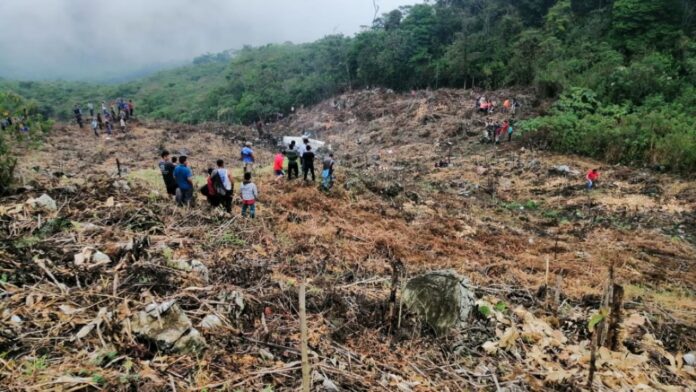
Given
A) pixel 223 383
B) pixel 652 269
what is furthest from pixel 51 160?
pixel 652 269

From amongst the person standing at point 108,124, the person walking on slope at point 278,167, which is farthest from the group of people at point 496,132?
the person standing at point 108,124

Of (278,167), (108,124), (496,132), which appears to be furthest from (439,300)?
(108,124)

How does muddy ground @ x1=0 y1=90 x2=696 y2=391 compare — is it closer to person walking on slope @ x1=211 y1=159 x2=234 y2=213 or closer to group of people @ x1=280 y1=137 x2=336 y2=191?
group of people @ x1=280 y1=137 x2=336 y2=191

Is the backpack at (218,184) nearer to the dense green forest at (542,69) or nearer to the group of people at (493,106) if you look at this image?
the dense green forest at (542,69)

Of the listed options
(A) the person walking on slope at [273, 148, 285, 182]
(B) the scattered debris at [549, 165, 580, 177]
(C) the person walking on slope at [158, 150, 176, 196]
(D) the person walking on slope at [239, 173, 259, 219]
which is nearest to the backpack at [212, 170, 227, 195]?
(D) the person walking on slope at [239, 173, 259, 219]

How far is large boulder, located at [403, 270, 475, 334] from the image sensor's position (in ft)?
12.7

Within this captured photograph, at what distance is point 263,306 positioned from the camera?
374cm

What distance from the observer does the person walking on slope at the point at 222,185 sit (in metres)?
6.49

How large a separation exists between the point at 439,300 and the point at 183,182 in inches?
183

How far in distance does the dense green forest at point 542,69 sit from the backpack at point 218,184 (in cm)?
1285

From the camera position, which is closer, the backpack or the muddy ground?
the muddy ground

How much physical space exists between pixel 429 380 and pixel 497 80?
24610mm

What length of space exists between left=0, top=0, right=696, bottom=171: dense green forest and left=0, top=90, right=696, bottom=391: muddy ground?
14.9 feet

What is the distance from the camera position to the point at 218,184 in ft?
21.5
